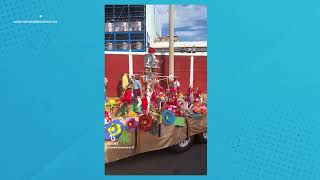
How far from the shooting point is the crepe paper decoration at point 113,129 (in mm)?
3049

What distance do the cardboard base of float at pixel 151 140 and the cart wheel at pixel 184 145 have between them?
0.10 ft

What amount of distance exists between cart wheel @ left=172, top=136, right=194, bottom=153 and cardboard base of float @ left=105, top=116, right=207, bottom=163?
0.10 feet

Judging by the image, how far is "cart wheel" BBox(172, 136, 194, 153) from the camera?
322 centimetres

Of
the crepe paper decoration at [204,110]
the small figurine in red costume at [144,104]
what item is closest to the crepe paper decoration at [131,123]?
the small figurine in red costume at [144,104]

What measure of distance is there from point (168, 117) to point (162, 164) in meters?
0.40

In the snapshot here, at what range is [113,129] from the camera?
307 cm

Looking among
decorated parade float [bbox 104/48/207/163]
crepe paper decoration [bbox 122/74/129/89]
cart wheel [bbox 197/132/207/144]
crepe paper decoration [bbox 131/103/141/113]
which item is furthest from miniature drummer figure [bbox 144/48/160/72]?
cart wheel [bbox 197/132/207/144]

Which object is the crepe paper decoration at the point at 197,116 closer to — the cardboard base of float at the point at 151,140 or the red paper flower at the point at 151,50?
the cardboard base of float at the point at 151,140

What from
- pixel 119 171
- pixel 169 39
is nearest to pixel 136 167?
pixel 119 171

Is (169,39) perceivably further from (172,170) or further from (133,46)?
(172,170)

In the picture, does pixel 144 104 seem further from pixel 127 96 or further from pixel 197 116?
pixel 197 116

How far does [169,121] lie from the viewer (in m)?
3.18

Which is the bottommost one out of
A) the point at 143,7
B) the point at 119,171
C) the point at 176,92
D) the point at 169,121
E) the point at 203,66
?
the point at 119,171

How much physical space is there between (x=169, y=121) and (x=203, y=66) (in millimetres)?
552
